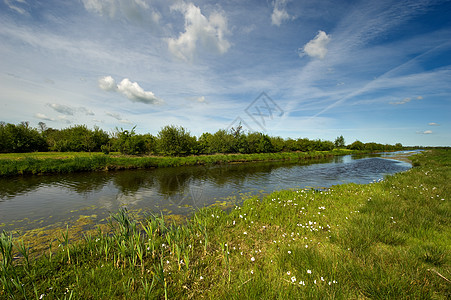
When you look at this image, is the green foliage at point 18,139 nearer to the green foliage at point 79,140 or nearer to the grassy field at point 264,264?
the green foliage at point 79,140

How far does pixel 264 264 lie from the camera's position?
4.05m

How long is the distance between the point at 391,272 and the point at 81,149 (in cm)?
5200

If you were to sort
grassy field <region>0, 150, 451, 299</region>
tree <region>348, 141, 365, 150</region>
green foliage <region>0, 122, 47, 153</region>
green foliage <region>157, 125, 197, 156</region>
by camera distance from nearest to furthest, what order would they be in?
grassy field <region>0, 150, 451, 299</region> → green foliage <region>0, 122, 47, 153</region> → green foliage <region>157, 125, 197, 156</region> → tree <region>348, 141, 365, 150</region>

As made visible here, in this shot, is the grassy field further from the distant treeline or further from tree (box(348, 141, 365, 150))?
tree (box(348, 141, 365, 150))

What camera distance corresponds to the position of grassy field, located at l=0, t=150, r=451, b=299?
9.63ft

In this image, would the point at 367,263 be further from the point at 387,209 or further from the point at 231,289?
the point at 387,209

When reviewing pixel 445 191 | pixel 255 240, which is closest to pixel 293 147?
pixel 445 191

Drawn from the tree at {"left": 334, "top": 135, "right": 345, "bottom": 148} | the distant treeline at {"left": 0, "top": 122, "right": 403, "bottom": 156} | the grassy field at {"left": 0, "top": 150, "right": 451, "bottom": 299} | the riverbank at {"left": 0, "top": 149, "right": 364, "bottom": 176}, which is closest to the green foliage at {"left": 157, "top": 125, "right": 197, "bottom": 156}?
the distant treeline at {"left": 0, "top": 122, "right": 403, "bottom": 156}

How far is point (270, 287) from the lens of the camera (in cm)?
304

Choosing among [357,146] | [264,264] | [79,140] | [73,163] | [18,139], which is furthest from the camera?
[357,146]

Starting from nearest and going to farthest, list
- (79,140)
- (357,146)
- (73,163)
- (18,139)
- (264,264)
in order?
(264,264), (73,163), (18,139), (79,140), (357,146)

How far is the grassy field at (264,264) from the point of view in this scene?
2936mm

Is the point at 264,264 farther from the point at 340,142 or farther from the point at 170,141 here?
the point at 340,142

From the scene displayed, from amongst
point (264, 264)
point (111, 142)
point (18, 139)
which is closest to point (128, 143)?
point (111, 142)
